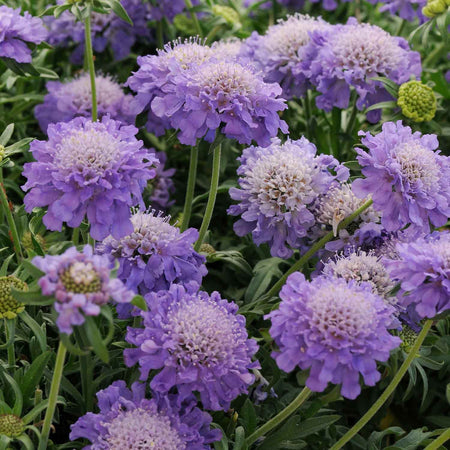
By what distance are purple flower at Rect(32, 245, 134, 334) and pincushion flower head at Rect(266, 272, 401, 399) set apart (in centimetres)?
31

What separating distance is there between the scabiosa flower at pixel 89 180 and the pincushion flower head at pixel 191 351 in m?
0.18

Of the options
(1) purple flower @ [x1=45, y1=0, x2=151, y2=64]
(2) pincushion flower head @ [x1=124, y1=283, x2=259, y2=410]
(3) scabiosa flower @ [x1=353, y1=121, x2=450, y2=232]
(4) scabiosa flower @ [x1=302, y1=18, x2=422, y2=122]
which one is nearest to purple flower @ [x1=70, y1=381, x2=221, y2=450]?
(2) pincushion flower head @ [x1=124, y1=283, x2=259, y2=410]

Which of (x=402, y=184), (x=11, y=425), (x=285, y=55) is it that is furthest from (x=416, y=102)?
(x=11, y=425)

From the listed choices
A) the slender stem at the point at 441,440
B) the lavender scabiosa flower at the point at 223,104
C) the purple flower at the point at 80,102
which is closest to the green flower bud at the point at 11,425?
the lavender scabiosa flower at the point at 223,104

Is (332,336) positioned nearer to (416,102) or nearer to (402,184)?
(402,184)

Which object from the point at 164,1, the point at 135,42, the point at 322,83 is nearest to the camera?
the point at 322,83

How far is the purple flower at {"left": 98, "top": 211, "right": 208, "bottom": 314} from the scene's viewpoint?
149 cm

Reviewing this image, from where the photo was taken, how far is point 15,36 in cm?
192

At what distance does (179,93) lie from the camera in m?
1.58

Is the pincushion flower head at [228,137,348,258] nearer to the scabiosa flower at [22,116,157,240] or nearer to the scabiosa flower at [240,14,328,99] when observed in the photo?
the scabiosa flower at [22,116,157,240]

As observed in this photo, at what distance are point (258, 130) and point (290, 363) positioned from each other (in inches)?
22.7

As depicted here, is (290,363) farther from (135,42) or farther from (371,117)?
(135,42)

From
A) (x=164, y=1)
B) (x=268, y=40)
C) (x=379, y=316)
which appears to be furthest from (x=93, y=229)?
(x=164, y=1)

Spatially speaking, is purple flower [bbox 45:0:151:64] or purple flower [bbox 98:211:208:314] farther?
purple flower [bbox 45:0:151:64]
